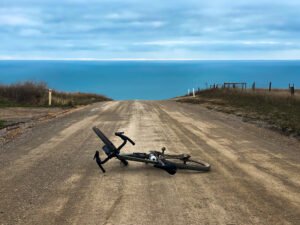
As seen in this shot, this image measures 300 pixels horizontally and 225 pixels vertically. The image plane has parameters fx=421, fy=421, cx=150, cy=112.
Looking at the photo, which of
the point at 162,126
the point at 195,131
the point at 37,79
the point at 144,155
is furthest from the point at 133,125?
the point at 37,79

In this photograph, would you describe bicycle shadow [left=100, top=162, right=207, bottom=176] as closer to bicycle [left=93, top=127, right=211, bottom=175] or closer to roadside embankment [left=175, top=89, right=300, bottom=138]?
bicycle [left=93, top=127, right=211, bottom=175]

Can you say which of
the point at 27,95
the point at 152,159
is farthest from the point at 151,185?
the point at 27,95

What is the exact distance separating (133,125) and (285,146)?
556 centimetres

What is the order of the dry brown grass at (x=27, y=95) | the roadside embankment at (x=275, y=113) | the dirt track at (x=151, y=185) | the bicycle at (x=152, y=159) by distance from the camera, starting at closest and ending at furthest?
the dirt track at (x=151, y=185)
the bicycle at (x=152, y=159)
the roadside embankment at (x=275, y=113)
the dry brown grass at (x=27, y=95)

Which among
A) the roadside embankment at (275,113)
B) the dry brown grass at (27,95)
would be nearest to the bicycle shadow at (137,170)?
the roadside embankment at (275,113)

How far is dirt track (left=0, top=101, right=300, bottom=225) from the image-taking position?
5.57 m

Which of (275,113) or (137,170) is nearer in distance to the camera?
(137,170)

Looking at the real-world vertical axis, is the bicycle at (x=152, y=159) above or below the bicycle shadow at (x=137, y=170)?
above

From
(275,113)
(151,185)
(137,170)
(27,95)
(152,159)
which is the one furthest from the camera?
(27,95)

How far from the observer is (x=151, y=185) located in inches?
276

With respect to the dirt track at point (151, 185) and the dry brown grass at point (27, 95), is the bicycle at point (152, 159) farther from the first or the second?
the dry brown grass at point (27, 95)

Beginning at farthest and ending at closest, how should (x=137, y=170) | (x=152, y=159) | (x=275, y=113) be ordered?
1. (x=275, y=113)
2. (x=137, y=170)
3. (x=152, y=159)

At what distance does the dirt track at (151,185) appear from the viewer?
557cm

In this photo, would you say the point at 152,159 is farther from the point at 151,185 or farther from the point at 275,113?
the point at 275,113
